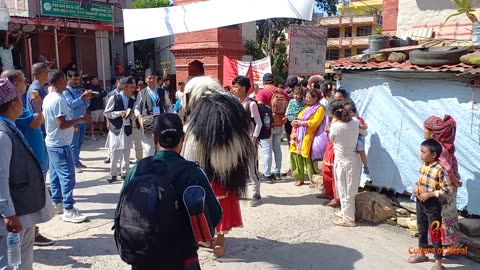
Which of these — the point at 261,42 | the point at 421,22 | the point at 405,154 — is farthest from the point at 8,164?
the point at 261,42

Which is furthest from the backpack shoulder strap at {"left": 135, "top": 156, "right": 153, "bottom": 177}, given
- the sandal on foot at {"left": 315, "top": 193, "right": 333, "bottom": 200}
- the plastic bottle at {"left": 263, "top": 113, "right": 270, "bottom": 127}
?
the sandal on foot at {"left": 315, "top": 193, "right": 333, "bottom": 200}

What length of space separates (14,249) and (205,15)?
13.9ft

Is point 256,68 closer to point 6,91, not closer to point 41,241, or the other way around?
point 41,241

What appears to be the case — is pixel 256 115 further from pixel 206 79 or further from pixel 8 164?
Answer: pixel 8 164

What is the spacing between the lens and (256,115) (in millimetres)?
5957

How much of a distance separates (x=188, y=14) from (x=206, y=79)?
90.8 inches

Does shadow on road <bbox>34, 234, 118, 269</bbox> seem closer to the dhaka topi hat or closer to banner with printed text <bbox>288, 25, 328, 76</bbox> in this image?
the dhaka topi hat

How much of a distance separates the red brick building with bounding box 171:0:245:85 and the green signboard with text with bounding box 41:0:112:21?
3.29 metres

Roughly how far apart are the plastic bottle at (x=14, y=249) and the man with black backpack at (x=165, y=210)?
103 centimetres

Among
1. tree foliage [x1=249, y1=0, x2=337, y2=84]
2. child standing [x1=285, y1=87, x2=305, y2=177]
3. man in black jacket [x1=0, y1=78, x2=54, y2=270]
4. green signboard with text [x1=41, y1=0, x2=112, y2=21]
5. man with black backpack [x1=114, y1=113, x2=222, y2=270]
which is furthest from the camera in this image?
tree foliage [x1=249, y1=0, x2=337, y2=84]

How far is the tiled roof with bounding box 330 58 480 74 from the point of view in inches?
184

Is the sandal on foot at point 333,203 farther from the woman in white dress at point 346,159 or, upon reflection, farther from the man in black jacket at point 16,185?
the man in black jacket at point 16,185

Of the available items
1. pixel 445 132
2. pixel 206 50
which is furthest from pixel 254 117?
pixel 206 50

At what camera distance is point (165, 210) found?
2.30m
